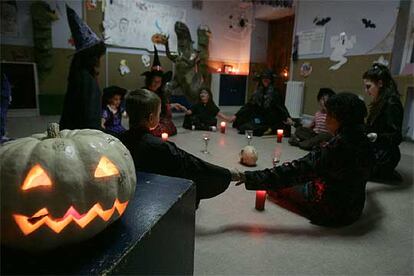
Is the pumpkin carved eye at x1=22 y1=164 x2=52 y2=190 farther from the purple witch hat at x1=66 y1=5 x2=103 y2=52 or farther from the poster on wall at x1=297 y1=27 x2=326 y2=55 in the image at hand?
the poster on wall at x1=297 y1=27 x2=326 y2=55

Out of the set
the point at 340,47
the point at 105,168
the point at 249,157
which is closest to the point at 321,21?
the point at 340,47

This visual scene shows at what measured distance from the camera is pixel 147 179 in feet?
3.21

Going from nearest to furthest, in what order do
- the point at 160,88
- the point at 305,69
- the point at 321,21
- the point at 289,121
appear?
1. the point at 160,88
2. the point at 289,121
3. the point at 321,21
4. the point at 305,69

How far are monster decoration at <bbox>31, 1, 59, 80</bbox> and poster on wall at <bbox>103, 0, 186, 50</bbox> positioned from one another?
0.99 meters

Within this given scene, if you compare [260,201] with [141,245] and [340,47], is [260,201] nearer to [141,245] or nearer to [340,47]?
[141,245]

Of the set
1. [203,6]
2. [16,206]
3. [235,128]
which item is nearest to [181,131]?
[235,128]

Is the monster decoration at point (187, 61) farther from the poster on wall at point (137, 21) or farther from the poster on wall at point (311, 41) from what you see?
the poster on wall at point (311, 41)

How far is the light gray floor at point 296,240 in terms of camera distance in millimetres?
1402

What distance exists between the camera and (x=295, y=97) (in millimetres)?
5988

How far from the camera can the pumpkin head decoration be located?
563 millimetres

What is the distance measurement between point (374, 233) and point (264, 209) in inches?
26.5

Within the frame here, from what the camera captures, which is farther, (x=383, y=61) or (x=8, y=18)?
(x=8, y=18)

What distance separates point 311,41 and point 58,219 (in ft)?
19.9

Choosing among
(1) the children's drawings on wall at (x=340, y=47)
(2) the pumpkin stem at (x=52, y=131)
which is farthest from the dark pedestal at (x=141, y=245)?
(1) the children's drawings on wall at (x=340, y=47)
